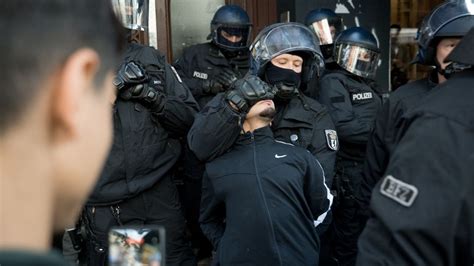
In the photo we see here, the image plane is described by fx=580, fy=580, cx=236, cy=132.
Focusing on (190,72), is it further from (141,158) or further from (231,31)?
(141,158)

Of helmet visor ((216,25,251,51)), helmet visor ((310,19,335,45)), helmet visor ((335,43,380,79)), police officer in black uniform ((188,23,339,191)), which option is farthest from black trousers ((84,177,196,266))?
helmet visor ((310,19,335,45))

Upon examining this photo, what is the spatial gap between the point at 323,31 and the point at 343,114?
1313 mm

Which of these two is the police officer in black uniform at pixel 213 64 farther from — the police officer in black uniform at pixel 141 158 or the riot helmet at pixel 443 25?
the riot helmet at pixel 443 25

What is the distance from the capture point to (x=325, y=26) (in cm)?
503

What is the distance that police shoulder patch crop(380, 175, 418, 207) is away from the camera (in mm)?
1509

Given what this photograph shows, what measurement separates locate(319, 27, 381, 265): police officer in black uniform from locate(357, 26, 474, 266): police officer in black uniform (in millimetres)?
2284

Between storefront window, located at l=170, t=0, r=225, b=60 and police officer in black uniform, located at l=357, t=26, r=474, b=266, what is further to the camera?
storefront window, located at l=170, t=0, r=225, b=60

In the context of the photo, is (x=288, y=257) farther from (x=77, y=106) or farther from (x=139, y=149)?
(x=77, y=106)

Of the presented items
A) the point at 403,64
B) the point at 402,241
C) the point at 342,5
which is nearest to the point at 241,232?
the point at 402,241

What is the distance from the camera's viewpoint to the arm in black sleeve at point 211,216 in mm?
3006

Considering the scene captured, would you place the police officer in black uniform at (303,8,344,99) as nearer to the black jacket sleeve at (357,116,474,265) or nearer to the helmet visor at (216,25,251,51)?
the helmet visor at (216,25,251,51)

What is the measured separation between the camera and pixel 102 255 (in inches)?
136

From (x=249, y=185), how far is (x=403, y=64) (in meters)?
5.70

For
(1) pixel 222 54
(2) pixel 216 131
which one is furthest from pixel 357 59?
(2) pixel 216 131
